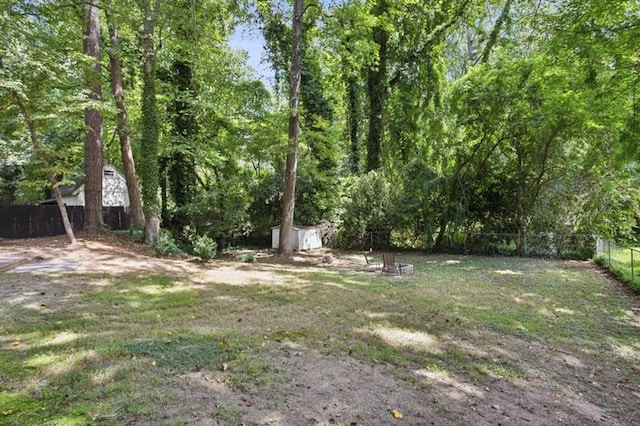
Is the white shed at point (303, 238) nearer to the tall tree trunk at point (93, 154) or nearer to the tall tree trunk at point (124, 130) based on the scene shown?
the tall tree trunk at point (124, 130)

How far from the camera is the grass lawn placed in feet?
9.74

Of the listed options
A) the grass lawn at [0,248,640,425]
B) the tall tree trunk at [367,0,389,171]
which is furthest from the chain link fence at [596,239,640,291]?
the tall tree trunk at [367,0,389,171]

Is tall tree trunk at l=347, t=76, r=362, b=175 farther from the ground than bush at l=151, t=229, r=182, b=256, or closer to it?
farther from the ground

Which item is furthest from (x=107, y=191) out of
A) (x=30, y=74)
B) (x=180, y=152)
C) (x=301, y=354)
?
(x=301, y=354)

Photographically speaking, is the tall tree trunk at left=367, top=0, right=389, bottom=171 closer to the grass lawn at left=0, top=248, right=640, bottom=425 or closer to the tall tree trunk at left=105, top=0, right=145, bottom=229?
the tall tree trunk at left=105, top=0, right=145, bottom=229

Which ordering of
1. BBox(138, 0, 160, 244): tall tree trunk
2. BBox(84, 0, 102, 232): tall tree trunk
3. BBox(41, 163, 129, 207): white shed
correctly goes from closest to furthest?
1. BBox(84, 0, 102, 232): tall tree trunk
2. BBox(138, 0, 160, 244): tall tree trunk
3. BBox(41, 163, 129, 207): white shed

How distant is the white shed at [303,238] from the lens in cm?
1611

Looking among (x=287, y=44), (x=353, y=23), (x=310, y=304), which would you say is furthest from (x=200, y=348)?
(x=287, y=44)

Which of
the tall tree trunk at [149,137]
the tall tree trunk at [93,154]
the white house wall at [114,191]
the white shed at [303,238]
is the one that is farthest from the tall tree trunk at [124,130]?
the white house wall at [114,191]

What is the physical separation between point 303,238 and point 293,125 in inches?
A: 199

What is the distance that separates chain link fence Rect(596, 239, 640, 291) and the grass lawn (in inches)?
70.0

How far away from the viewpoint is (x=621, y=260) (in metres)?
11.5

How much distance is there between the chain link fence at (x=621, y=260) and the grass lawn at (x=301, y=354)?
1.78 m

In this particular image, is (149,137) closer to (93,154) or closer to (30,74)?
(93,154)
